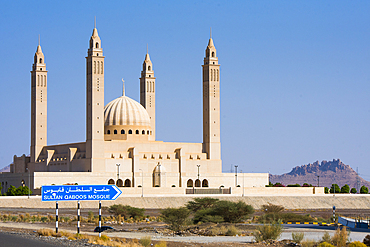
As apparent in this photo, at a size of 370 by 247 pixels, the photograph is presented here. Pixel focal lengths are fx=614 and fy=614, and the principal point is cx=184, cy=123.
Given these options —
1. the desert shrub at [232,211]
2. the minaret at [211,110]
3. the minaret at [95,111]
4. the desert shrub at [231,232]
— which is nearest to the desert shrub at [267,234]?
the desert shrub at [231,232]

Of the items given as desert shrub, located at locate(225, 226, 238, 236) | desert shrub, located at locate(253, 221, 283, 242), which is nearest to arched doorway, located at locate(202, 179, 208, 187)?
desert shrub, located at locate(225, 226, 238, 236)

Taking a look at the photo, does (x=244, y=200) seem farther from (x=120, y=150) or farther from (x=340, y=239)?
(x=340, y=239)

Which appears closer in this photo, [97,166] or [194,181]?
[97,166]

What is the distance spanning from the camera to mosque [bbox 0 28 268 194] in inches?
2795

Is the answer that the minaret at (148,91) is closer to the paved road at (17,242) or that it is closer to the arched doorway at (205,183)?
the arched doorway at (205,183)

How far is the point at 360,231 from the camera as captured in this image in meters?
26.1

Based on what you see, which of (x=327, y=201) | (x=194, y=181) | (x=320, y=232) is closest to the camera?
(x=320, y=232)

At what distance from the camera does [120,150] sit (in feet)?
247

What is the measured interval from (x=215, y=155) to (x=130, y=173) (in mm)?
12724

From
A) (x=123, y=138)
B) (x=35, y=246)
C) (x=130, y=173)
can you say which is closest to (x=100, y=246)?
(x=35, y=246)

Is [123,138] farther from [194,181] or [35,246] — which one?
[35,246]

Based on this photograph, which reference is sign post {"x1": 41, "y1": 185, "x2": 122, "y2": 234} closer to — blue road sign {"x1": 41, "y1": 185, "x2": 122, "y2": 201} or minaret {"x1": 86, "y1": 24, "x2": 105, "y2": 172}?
blue road sign {"x1": 41, "y1": 185, "x2": 122, "y2": 201}

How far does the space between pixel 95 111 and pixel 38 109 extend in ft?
33.1

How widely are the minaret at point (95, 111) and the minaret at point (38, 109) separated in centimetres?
844
